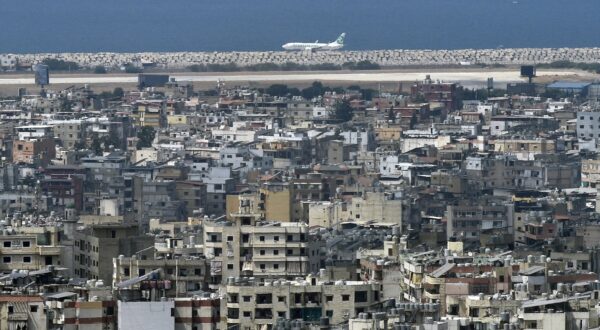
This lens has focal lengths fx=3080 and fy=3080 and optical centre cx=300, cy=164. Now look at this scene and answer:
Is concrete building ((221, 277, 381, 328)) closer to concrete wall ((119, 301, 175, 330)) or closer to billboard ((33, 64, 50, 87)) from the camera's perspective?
concrete wall ((119, 301, 175, 330))

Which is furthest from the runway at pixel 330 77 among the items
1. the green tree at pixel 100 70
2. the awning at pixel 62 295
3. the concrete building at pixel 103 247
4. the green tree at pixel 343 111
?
the awning at pixel 62 295

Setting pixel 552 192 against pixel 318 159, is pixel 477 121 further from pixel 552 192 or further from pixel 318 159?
pixel 552 192

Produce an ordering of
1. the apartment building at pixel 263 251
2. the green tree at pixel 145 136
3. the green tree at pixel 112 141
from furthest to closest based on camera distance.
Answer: the green tree at pixel 112 141, the green tree at pixel 145 136, the apartment building at pixel 263 251

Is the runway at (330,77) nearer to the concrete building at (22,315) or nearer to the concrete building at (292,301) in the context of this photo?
the concrete building at (292,301)

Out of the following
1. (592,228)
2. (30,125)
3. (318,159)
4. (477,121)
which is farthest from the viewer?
(477,121)

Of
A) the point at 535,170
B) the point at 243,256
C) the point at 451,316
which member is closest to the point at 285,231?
the point at 243,256

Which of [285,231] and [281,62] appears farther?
[281,62]

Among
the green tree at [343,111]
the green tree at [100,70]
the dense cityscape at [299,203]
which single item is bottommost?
the green tree at [100,70]

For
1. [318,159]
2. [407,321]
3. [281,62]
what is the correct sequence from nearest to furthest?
1. [407,321]
2. [318,159]
3. [281,62]
